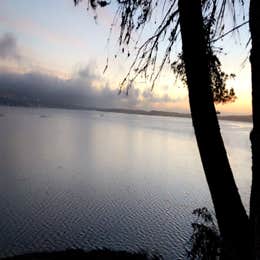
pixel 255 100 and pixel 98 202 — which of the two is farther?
pixel 98 202

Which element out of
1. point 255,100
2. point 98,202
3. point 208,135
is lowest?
point 98,202

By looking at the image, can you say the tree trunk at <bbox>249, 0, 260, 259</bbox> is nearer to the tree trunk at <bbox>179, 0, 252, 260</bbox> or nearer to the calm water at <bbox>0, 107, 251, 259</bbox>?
the tree trunk at <bbox>179, 0, 252, 260</bbox>

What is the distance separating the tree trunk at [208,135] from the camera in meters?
1.93

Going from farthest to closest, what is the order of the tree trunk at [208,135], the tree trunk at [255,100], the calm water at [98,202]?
the calm water at [98,202] < the tree trunk at [208,135] < the tree trunk at [255,100]

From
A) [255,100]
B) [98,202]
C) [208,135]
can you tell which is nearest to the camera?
[255,100]

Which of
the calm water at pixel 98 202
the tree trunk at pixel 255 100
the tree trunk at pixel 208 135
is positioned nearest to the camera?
the tree trunk at pixel 255 100

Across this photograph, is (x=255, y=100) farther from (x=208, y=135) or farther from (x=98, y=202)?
(x=98, y=202)

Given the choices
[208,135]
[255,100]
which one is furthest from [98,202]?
[255,100]

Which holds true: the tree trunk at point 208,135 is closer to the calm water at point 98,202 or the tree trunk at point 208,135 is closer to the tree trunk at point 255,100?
the tree trunk at point 255,100

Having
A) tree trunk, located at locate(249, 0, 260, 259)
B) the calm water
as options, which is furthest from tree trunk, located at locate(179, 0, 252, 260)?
the calm water

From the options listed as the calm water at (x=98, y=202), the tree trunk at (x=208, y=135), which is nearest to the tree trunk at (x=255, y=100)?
the tree trunk at (x=208, y=135)

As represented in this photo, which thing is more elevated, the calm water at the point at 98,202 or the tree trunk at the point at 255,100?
the tree trunk at the point at 255,100

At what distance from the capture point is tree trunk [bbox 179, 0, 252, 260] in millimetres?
1935

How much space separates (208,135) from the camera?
2006 millimetres
